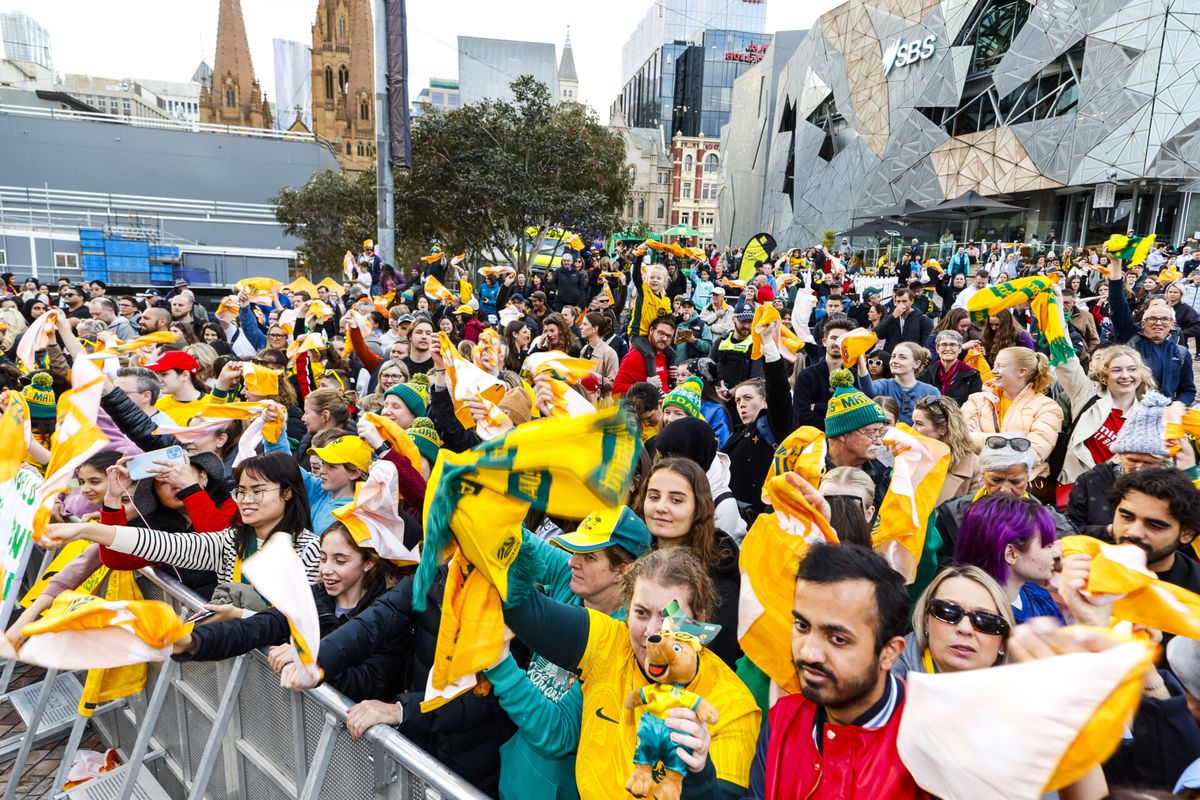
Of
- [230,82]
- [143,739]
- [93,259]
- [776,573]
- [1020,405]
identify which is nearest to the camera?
[776,573]

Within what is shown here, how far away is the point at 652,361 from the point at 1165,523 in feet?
14.1

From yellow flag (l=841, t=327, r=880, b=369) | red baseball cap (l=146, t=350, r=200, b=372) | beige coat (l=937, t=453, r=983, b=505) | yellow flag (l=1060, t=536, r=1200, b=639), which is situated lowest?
beige coat (l=937, t=453, r=983, b=505)

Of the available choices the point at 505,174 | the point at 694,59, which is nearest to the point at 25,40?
the point at 694,59

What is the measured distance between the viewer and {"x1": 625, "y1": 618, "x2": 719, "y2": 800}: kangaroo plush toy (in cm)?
157

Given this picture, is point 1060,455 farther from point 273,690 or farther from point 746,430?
point 273,690

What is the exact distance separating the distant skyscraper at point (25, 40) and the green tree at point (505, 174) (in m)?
95.8

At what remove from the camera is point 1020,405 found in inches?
199

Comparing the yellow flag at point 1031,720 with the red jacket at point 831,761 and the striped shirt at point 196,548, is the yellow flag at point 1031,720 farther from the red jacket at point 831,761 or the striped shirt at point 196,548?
the striped shirt at point 196,548

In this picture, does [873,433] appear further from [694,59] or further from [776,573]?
[694,59]

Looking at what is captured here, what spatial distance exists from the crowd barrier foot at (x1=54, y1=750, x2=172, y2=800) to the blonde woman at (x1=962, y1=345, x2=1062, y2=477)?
483cm

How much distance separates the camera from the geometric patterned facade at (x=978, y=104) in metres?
27.0

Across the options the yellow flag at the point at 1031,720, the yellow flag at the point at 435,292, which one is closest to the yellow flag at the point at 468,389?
the yellow flag at the point at 1031,720

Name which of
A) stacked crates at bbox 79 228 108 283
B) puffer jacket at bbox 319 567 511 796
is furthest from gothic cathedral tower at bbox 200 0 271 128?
puffer jacket at bbox 319 567 511 796

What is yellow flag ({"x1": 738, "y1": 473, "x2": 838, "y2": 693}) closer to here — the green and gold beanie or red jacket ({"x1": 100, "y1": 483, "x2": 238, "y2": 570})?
the green and gold beanie
